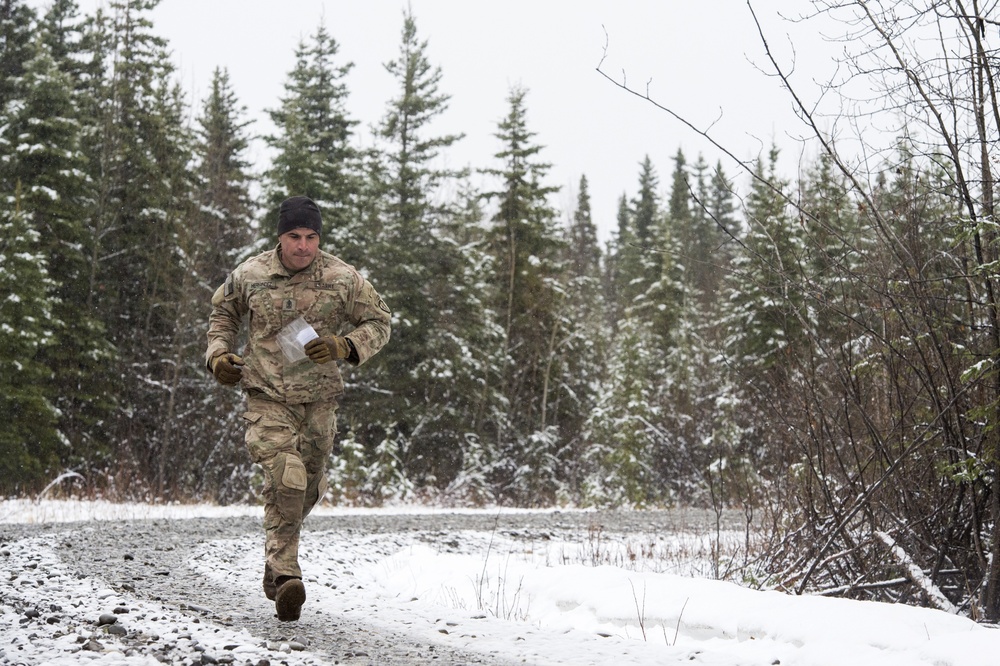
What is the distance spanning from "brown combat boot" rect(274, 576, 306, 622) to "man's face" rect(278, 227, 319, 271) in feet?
5.92

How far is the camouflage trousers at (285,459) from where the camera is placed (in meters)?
5.00

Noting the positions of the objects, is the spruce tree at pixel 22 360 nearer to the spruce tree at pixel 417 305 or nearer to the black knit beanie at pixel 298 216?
the spruce tree at pixel 417 305

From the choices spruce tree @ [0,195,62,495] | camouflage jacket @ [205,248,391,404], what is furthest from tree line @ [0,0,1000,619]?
camouflage jacket @ [205,248,391,404]

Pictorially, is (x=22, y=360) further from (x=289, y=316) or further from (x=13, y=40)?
(x=289, y=316)

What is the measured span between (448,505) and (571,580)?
1347 cm

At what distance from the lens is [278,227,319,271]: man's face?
5.34 m

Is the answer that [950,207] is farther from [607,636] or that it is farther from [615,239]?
[615,239]

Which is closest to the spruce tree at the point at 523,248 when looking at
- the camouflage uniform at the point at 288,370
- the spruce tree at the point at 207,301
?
the spruce tree at the point at 207,301

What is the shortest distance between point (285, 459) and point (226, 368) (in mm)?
605

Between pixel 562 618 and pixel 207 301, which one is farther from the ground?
pixel 207 301

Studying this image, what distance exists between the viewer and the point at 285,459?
198 inches

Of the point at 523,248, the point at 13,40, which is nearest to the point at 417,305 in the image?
the point at 523,248

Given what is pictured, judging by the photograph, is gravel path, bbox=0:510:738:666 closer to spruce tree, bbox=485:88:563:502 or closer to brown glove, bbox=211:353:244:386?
brown glove, bbox=211:353:244:386

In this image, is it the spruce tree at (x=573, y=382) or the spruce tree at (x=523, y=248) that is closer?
the spruce tree at (x=523, y=248)
